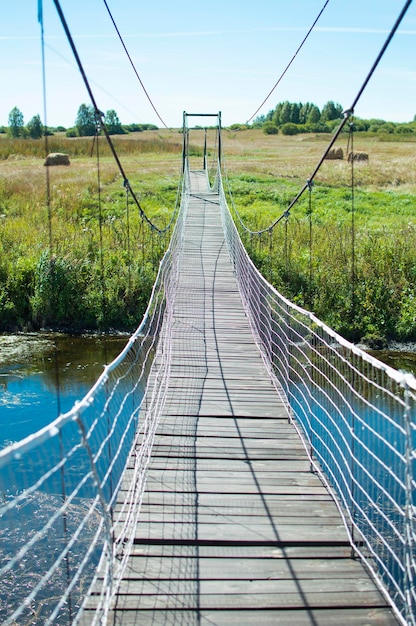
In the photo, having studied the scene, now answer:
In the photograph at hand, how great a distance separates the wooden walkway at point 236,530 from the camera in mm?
2172

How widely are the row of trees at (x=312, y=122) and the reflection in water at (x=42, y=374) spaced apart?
31169mm

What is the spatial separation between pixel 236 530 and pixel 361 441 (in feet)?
2.92

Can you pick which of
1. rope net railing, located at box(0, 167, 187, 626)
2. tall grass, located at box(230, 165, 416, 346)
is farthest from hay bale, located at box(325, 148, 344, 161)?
rope net railing, located at box(0, 167, 187, 626)

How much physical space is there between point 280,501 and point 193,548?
52 cm

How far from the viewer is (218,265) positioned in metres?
8.99

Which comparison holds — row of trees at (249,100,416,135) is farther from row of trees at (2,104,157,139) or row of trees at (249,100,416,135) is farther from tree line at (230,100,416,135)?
row of trees at (2,104,157,139)

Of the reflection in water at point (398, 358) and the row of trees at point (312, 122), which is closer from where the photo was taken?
the reflection in water at point (398, 358)

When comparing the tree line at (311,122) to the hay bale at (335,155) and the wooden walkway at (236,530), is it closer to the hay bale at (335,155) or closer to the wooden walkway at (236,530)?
the hay bale at (335,155)

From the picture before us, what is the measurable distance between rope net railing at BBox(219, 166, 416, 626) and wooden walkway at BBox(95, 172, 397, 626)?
118mm

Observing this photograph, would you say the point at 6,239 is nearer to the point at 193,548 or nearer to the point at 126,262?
the point at 126,262

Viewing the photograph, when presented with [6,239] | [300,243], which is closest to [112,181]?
[6,239]

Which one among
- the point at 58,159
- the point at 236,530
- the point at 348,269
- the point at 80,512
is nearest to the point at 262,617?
the point at 236,530

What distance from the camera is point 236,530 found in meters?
2.66

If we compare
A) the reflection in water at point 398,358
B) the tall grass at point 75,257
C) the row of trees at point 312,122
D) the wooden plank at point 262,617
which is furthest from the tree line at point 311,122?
the wooden plank at point 262,617
